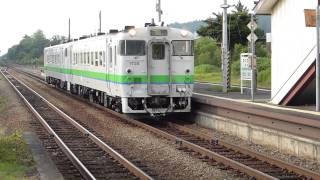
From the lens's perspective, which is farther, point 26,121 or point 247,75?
point 247,75

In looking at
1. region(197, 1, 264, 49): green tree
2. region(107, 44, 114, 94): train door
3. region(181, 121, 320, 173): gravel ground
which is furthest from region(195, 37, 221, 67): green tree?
region(181, 121, 320, 173): gravel ground

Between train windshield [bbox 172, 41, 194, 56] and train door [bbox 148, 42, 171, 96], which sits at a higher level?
train windshield [bbox 172, 41, 194, 56]

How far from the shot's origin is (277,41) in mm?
17859

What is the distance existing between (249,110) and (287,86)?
2.86m

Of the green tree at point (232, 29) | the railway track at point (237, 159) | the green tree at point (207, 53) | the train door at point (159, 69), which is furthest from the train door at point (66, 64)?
the green tree at point (207, 53)

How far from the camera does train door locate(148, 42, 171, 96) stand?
1825cm

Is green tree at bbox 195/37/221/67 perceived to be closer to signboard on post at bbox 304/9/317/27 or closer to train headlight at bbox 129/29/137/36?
train headlight at bbox 129/29/137/36

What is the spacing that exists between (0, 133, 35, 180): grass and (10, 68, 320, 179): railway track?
11.6 ft

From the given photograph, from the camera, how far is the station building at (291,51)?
51.3ft

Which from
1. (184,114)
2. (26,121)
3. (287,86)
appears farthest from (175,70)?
(26,121)

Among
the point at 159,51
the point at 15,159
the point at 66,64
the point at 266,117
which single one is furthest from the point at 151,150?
the point at 66,64

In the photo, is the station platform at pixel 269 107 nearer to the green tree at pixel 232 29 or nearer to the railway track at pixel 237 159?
the railway track at pixel 237 159

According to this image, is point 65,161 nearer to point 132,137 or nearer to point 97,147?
point 97,147

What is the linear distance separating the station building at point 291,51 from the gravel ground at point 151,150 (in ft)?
13.9
